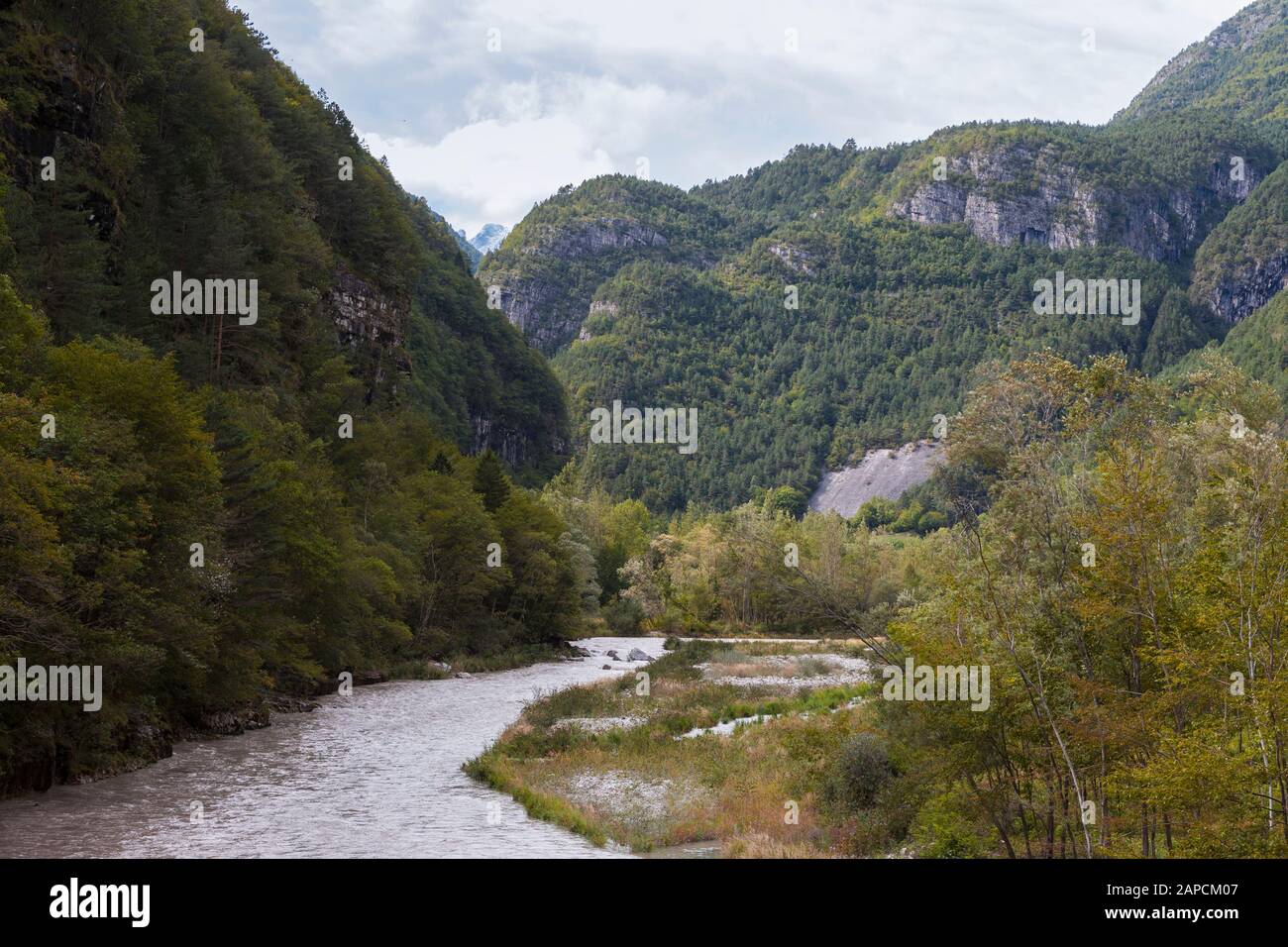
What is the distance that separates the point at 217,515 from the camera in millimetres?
38531

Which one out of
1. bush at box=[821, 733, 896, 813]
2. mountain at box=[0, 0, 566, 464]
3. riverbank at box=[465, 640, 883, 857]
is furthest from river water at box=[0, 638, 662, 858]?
mountain at box=[0, 0, 566, 464]

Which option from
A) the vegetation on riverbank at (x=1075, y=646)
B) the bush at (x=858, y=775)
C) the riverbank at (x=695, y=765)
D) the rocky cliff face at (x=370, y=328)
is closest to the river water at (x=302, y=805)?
the riverbank at (x=695, y=765)

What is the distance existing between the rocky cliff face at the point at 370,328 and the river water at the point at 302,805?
5855 cm

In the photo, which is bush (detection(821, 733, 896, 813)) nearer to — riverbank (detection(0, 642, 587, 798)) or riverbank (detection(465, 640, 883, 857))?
riverbank (detection(465, 640, 883, 857))

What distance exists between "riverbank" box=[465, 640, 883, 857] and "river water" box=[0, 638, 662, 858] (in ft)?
5.12

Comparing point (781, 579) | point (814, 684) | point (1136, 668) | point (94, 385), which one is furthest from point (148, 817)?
point (814, 684)

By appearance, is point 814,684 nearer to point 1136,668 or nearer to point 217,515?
point 217,515

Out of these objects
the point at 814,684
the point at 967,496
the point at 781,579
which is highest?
the point at 967,496

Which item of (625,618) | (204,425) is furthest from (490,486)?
(204,425)

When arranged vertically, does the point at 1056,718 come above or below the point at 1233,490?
below

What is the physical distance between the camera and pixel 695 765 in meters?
35.8

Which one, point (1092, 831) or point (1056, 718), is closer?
point (1056, 718)

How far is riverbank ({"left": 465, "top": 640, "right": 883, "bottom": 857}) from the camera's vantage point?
2619 centimetres
